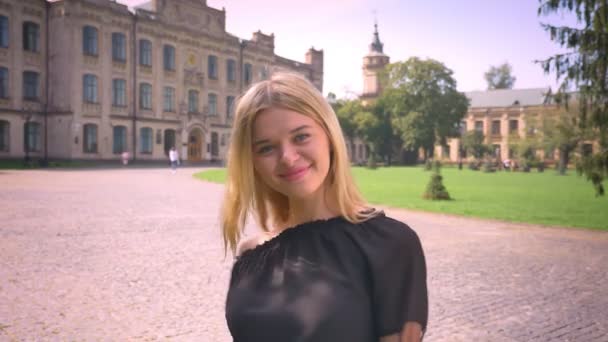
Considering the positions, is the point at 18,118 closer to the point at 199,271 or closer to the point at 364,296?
the point at 199,271

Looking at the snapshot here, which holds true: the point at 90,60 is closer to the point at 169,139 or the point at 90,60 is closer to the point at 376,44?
the point at 169,139

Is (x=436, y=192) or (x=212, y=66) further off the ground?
(x=212, y=66)

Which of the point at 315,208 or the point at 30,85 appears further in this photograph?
the point at 30,85

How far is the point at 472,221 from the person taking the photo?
1227cm

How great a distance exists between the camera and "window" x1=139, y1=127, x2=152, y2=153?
4294 cm

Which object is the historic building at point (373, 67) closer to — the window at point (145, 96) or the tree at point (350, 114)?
the tree at point (350, 114)

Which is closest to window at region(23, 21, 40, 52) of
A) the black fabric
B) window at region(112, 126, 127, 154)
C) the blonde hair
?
window at region(112, 126, 127, 154)

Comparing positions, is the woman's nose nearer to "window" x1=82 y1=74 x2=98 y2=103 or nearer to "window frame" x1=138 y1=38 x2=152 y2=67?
"window" x1=82 y1=74 x2=98 y2=103

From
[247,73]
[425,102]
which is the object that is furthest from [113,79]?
[425,102]

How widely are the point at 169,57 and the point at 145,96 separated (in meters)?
4.44

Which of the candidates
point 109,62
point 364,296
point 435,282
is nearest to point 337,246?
point 364,296

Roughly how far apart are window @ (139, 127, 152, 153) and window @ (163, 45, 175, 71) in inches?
240

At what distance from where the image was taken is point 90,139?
39062 mm

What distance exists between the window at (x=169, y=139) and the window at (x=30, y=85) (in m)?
11.0
